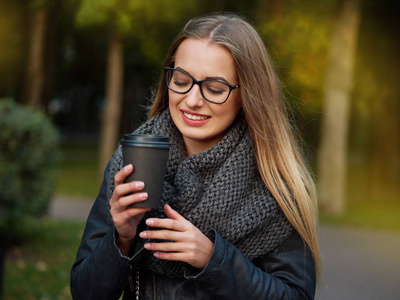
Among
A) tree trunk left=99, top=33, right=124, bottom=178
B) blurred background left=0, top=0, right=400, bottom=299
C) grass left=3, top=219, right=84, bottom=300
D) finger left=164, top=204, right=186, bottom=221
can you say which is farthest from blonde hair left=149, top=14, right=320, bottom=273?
tree trunk left=99, top=33, right=124, bottom=178

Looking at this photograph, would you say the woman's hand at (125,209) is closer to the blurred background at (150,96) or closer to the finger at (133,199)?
the finger at (133,199)

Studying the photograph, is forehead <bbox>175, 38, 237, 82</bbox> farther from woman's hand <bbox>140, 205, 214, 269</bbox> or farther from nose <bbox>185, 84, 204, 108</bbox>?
woman's hand <bbox>140, 205, 214, 269</bbox>

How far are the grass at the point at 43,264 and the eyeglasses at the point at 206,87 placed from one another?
413cm

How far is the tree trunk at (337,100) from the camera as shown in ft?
35.8

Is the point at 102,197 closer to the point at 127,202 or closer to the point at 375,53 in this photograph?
the point at 127,202

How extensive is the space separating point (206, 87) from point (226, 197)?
0.39 meters

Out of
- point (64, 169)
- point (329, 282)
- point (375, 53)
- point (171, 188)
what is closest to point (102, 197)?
A: point (171, 188)

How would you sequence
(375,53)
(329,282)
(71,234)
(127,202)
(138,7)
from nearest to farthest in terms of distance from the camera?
1. (127,202)
2. (329,282)
3. (71,234)
4. (138,7)
5. (375,53)

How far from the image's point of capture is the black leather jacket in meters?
1.88

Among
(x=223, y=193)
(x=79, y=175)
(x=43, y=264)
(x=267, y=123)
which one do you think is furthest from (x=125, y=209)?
(x=79, y=175)

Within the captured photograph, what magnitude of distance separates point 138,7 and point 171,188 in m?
9.72

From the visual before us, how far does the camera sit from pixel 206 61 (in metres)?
2.03

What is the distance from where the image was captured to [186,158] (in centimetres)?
220

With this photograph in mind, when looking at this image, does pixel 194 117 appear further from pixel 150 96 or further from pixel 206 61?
pixel 150 96
